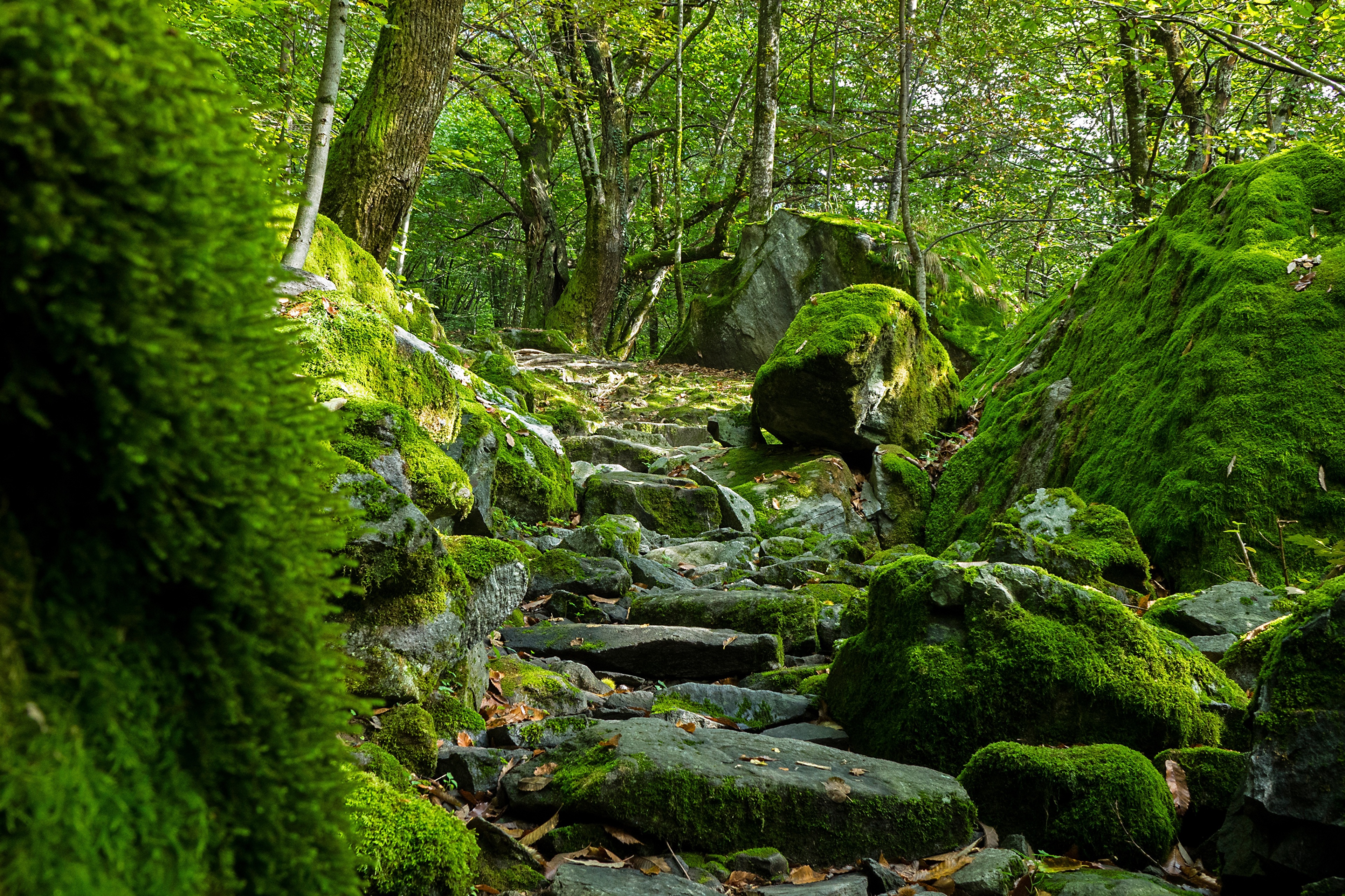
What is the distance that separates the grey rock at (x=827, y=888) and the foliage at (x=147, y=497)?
1723 mm

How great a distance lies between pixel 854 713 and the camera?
409cm

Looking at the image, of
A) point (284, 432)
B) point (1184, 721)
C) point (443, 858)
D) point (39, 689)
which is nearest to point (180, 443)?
point (284, 432)

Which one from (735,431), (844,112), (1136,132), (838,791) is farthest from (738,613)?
(844,112)

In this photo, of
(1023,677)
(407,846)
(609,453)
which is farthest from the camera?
(609,453)

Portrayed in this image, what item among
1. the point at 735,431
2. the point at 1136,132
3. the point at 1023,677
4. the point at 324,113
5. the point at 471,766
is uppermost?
the point at 1136,132

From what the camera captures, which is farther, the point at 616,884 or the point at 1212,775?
the point at 1212,775

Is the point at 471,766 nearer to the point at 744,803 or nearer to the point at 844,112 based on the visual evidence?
the point at 744,803

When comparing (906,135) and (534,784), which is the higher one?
(906,135)

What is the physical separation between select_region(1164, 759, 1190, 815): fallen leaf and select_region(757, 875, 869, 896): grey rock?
1.35 m

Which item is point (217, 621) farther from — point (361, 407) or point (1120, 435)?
point (1120, 435)

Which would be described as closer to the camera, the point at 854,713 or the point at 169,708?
the point at 169,708

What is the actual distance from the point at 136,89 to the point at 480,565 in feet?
11.4

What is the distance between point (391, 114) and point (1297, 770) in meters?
8.40

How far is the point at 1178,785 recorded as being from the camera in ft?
10.6
